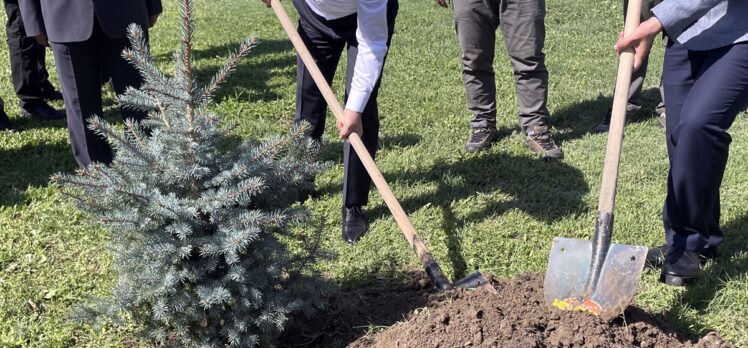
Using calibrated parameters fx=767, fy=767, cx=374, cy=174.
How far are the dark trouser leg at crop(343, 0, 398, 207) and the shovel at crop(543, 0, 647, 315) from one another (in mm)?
1407

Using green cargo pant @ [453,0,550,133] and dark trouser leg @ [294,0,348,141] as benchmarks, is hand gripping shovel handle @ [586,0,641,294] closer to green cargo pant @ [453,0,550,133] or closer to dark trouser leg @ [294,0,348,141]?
dark trouser leg @ [294,0,348,141]

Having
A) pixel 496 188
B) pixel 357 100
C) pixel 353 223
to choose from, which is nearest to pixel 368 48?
pixel 357 100

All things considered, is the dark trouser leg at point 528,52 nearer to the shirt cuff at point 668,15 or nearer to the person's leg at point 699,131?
the person's leg at point 699,131

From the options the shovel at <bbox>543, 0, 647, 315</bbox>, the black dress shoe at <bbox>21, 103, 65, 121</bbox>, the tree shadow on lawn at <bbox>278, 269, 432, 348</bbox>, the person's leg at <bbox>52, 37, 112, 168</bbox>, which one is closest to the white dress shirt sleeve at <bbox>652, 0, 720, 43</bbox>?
the shovel at <bbox>543, 0, 647, 315</bbox>

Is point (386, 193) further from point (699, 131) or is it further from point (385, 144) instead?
point (385, 144)

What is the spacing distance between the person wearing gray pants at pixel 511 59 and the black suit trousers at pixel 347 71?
144 centimetres

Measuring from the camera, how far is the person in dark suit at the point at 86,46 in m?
4.57

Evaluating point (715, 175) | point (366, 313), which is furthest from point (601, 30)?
point (366, 313)

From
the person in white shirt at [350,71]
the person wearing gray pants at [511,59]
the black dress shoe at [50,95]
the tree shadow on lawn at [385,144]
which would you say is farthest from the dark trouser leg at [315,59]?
the black dress shoe at [50,95]

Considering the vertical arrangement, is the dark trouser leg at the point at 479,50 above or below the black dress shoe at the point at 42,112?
above

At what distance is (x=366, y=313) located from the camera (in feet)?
11.7

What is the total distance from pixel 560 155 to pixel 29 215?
3.65 metres

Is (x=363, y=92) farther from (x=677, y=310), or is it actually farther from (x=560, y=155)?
(x=560, y=155)

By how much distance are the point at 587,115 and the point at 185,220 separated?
4545 mm
